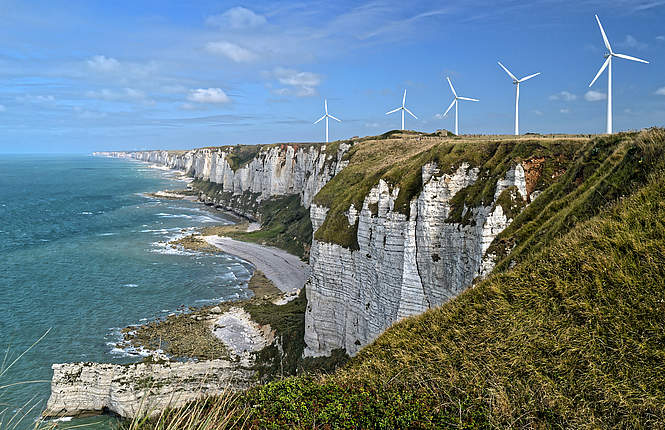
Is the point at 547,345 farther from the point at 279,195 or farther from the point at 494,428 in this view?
the point at 279,195

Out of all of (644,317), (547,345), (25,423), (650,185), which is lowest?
(25,423)

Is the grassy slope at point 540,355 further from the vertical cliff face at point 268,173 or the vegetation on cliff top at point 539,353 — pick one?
the vertical cliff face at point 268,173

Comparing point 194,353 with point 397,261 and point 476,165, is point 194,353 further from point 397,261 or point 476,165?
point 476,165

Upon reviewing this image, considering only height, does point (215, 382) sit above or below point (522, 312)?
below

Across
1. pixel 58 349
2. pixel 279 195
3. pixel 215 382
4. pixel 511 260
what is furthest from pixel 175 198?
pixel 511 260

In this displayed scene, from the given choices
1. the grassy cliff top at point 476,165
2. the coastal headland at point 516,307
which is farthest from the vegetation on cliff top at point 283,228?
the coastal headland at point 516,307

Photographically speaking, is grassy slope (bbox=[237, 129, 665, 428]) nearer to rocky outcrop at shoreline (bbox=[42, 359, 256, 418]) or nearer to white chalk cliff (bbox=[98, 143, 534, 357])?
white chalk cliff (bbox=[98, 143, 534, 357])


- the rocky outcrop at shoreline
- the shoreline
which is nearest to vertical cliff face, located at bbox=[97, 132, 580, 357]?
the shoreline
